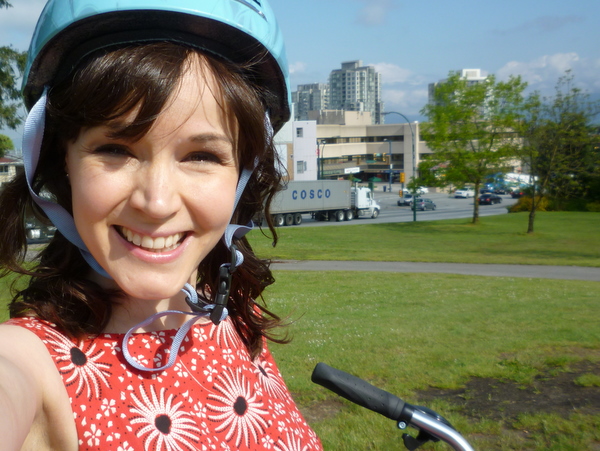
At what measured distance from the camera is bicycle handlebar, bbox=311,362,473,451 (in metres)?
1.71

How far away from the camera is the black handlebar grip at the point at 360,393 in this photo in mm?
1716

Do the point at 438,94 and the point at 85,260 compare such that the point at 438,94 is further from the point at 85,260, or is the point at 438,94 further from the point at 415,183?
the point at 85,260

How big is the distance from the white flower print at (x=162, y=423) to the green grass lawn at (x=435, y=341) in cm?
81

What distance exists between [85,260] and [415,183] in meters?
37.3

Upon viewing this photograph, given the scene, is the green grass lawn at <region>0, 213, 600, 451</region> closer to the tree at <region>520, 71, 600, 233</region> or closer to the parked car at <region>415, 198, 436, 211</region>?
the tree at <region>520, 71, 600, 233</region>

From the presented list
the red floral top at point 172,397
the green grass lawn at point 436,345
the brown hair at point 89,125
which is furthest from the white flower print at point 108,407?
the green grass lawn at point 436,345

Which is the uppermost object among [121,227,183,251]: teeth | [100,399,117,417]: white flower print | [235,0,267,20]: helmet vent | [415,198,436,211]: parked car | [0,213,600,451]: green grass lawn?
[235,0,267,20]: helmet vent

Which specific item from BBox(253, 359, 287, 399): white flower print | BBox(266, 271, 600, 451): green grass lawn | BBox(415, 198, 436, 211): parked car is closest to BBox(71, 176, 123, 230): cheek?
BBox(253, 359, 287, 399): white flower print

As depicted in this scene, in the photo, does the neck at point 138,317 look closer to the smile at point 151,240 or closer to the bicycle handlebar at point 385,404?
the smile at point 151,240

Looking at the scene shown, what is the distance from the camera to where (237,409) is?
62.1 inches

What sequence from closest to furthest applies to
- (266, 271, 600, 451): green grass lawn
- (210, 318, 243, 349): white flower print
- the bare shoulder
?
the bare shoulder → (210, 318, 243, 349): white flower print → (266, 271, 600, 451): green grass lawn

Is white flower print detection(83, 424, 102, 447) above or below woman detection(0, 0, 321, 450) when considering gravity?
below

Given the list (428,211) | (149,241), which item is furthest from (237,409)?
(428,211)

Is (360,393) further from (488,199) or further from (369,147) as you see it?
(369,147)
